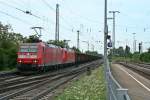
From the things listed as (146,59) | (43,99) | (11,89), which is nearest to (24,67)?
(11,89)

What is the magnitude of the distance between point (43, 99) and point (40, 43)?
2437 cm

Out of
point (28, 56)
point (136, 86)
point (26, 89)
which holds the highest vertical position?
point (28, 56)

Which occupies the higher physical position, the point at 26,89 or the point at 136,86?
the point at 26,89

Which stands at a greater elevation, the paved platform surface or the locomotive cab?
the locomotive cab

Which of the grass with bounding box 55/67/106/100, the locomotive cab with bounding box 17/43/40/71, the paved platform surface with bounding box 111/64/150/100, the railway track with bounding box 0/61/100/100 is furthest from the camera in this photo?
the locomotive cab with bounding box 17/43/40/71

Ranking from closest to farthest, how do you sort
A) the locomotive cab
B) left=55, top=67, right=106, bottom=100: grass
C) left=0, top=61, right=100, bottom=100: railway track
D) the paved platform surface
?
left=55, top=67, right=106, bottom=100: grass < left=0, top=61, right=100, bottom=100: railway track < the paved platform surface < the locomotive cab

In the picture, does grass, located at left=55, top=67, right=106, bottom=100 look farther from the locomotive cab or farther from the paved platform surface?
the locomotive cab

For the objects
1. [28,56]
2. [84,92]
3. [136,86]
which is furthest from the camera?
[28,56]

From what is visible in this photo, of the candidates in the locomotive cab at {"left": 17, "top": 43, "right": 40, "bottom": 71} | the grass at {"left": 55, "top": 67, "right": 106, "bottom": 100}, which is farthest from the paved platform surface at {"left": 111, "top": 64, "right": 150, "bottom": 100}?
the locomotive cab at {"left": 17, "top": 43, "right": 40, "bottom": 71}

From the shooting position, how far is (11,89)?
2523 cm

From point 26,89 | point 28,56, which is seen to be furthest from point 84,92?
point 28,56

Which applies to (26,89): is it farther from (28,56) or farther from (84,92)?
(28,56)

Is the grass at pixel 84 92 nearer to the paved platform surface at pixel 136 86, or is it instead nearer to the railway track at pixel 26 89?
the railway track at pixel 26 89

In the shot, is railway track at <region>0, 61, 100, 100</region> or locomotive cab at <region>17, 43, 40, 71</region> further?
locomotive cab at <region>17, 43, 40, 71</region>
